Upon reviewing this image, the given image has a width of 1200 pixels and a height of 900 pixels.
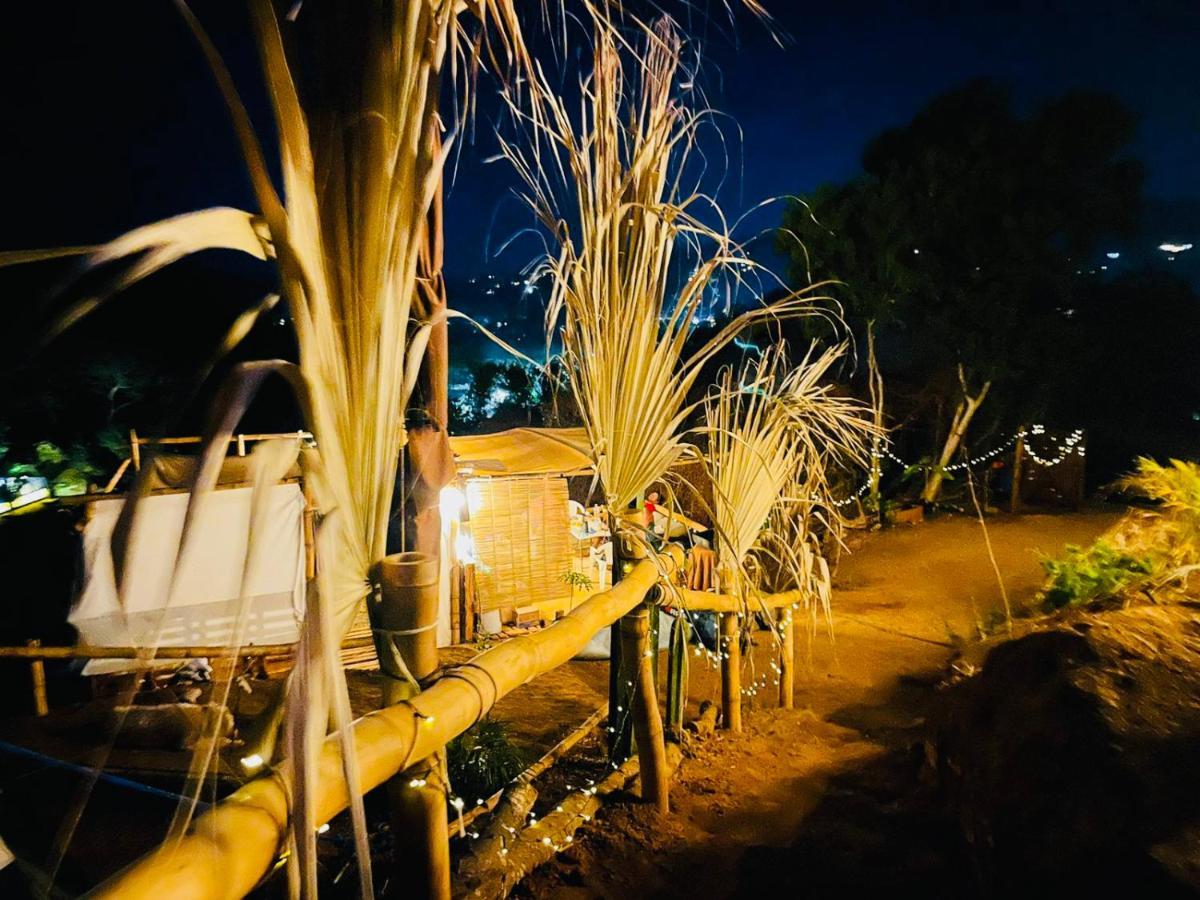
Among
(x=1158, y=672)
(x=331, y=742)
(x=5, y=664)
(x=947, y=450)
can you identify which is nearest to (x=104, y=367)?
(x=5, y=664)

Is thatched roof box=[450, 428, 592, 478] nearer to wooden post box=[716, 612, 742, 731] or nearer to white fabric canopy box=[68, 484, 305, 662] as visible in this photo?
white fabric canopy box=[68, 484, 305, 662]

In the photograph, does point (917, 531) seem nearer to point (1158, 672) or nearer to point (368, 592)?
point (1158, 672)

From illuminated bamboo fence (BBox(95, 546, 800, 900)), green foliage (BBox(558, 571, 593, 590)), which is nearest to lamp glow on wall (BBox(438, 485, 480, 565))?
green foliage (BBox(558, 571, 593, 590))

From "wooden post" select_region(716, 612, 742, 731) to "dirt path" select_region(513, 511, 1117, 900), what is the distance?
0.46 ft

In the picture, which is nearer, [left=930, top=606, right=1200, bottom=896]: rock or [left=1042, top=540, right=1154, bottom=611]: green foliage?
[left=930, top=606, right=1200, bottom=896]: rock

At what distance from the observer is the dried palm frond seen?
226 cm

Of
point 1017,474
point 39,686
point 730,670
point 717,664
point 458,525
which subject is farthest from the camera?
point 1017,474

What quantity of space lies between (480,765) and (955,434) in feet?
44.7

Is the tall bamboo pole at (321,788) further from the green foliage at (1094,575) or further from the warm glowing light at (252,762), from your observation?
the green foliage at (1094,575)

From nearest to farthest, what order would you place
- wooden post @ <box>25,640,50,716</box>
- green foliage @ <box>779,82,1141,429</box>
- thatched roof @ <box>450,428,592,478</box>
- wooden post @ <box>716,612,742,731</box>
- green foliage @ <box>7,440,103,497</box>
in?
wooden post @ <box>716,612,742,731</box>, wooden post @ <box>25,640,50,716</box>, thatched roof @ <box>450,428,592,478</box>, green foliage @ <box>7,440,103,497</box>, green foliage @ <box>779,82,1141,429</box>

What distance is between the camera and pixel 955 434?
14664 mm

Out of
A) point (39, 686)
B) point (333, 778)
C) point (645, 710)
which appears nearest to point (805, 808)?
point (645, 710)

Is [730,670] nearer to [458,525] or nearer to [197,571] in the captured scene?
[458,525]

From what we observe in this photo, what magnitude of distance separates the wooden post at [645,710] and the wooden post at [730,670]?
→ 1115 millimetres
